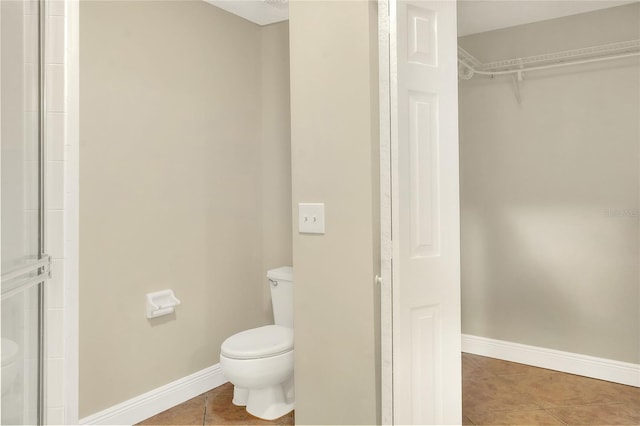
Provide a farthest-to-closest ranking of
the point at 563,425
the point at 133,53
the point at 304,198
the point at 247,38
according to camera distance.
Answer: the point at 247,38, the point at 133,53, the point at 304,198, the point at 563,425

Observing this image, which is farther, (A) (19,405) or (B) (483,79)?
(B) (483,79)

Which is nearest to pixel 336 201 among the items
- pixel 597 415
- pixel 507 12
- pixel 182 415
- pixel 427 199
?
pixel 427 199

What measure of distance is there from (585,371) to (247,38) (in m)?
2.56

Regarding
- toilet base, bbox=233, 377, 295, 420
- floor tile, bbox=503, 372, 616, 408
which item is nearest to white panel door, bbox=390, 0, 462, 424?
floor tile, bbox=503, 372, 616, 408

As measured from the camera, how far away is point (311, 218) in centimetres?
178

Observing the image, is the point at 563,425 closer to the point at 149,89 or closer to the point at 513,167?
the point at 513,167

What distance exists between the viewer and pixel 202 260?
2.62 meters

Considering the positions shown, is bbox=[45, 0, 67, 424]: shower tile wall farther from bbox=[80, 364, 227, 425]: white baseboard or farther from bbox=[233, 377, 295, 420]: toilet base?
bbox=[233, 377, 295, 420]: toilet base

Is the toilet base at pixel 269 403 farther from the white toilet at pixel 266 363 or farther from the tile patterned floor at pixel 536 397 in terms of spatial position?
the tile patterned floor at pixel 536 397

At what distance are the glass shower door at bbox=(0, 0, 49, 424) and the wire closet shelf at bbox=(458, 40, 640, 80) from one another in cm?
138

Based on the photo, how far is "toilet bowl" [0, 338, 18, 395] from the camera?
4.08 feet

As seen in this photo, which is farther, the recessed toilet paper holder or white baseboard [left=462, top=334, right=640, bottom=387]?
the recessed toilet paper holder

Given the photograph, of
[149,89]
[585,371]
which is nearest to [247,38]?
[149,89]

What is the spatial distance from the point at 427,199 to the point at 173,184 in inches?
58.9
